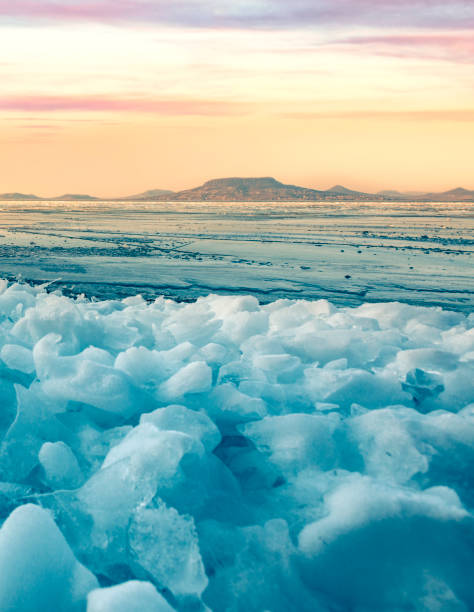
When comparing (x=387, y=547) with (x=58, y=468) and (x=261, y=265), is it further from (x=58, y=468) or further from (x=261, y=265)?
(x=261, y=265)

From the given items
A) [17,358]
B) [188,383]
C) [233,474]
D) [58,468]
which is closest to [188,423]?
[233,474]

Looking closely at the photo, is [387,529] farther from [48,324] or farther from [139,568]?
[48,324]

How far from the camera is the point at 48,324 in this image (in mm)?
3291

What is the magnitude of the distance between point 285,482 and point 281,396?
2.22ft

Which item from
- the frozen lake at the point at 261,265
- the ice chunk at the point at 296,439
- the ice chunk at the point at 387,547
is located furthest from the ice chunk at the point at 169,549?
the frozen lake at the point at 261,265

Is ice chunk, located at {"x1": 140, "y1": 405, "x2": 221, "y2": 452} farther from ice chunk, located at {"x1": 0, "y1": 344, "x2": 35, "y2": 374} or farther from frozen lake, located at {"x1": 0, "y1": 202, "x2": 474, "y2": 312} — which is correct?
frozen lake, located at {"x1": 0, "y1": 202, "x2": 474, "y2": 312}

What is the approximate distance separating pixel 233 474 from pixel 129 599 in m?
0.80

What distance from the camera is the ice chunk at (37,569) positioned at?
146 cm

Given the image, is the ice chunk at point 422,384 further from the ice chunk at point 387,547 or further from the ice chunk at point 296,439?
the ice chunk at point 387,547

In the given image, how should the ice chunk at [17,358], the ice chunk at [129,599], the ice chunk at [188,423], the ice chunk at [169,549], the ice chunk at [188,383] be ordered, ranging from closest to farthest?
the ice chunk at [129,599] → the ice chunk at [169,549] → the ice chunk at [188,423] → the ice chunk at [188,383] → the ice chunk at [17,358]

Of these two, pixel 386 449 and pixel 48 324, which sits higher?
pixel 48 324

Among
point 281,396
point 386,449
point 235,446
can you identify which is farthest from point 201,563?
point 281,396

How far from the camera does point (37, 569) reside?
4.94 ft

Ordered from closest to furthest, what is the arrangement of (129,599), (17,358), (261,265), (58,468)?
(129,599)
(58,468)
(17,358)
(261,265)
